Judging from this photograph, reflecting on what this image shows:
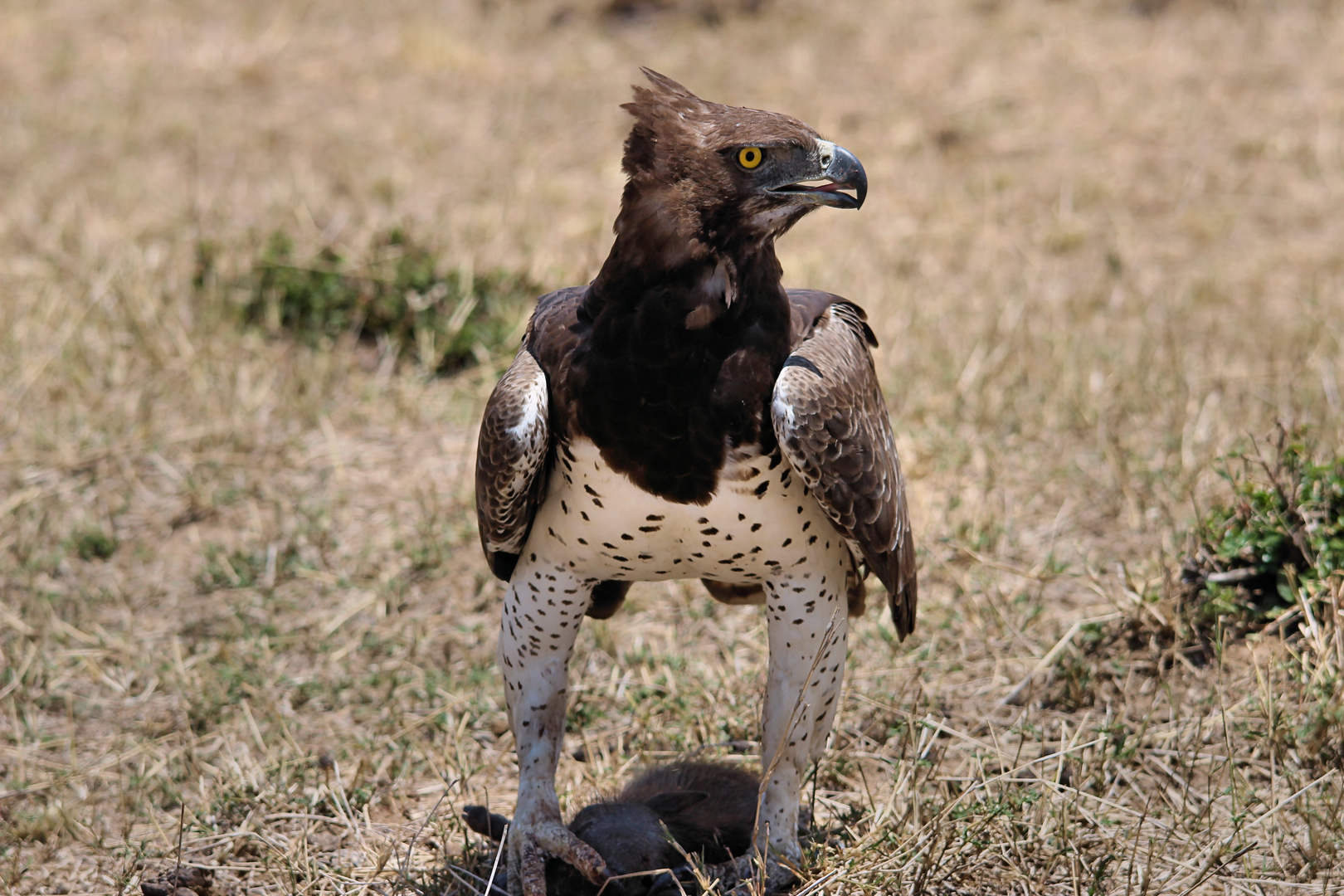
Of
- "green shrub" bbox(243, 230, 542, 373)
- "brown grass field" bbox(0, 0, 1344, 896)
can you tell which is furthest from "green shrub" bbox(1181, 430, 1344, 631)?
"green shrub" bbox(243, 230, 542, 373)

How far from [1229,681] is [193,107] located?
8161 mm

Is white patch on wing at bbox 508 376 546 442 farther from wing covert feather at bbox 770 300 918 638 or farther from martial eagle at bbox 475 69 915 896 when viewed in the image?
wing covert feather at bbox 770 300 918 638

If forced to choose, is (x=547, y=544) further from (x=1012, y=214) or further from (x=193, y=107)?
(x=193, y=107)

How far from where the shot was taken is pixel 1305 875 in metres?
3.41

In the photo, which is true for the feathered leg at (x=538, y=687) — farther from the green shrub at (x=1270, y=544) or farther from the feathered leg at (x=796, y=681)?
the green shrub at (x=1270, y=544)

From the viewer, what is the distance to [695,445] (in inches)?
124

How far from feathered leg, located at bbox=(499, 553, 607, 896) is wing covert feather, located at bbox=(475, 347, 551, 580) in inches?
7.0

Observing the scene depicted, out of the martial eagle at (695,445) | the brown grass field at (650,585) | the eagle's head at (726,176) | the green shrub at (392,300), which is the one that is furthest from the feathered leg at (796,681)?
the green shrub at (392,300)

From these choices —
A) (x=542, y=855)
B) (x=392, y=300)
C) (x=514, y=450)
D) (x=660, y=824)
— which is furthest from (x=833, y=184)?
(x=392, y=300)

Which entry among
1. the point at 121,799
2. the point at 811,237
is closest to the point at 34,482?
the point at 121,799

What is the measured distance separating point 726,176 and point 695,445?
0.63 m

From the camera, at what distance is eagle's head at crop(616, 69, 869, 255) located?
307 centimetres

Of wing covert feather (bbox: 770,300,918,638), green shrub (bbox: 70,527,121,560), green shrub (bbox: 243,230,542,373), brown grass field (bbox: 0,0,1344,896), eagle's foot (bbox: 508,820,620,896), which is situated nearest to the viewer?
wing covert feather (bbox: 770,300,918,638)

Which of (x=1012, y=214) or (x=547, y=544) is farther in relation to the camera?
(x=1012, y=214)
